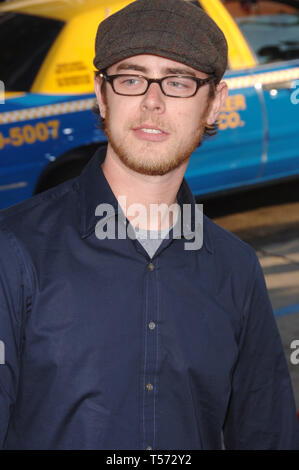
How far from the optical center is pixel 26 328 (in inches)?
69.7

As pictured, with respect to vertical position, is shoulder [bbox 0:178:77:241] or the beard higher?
the beard

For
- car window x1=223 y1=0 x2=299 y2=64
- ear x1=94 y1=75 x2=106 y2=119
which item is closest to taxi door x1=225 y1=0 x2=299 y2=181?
car window x1=223 y1=0 x2=299 y2=64

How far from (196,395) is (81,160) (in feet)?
12.3

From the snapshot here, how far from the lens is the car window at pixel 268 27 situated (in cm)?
610

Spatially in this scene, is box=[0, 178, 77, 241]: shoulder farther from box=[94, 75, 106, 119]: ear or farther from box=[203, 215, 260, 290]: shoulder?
box=[203, 215, 260, 290]: shoulder

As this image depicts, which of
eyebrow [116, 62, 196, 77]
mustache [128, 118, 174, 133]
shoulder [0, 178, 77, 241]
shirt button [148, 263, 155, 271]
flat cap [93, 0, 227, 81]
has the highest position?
flat cap [93, 0, 227, 81]

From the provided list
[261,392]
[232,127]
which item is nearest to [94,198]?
[261,392]

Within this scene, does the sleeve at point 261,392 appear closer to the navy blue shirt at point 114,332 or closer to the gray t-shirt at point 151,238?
the navy blue shirt at point 114,332

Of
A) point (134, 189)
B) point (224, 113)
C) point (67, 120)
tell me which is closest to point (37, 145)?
point (67, 120)

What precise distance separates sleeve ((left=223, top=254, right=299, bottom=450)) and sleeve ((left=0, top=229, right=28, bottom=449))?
0.55 meters

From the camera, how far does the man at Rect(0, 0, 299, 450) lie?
1781 millimetres

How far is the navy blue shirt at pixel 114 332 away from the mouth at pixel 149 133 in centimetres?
13

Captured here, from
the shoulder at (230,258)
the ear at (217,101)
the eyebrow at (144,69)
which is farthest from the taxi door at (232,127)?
the eyebrow at (144,69)

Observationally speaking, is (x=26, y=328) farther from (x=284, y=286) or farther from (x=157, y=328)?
(x=284, y=286)
